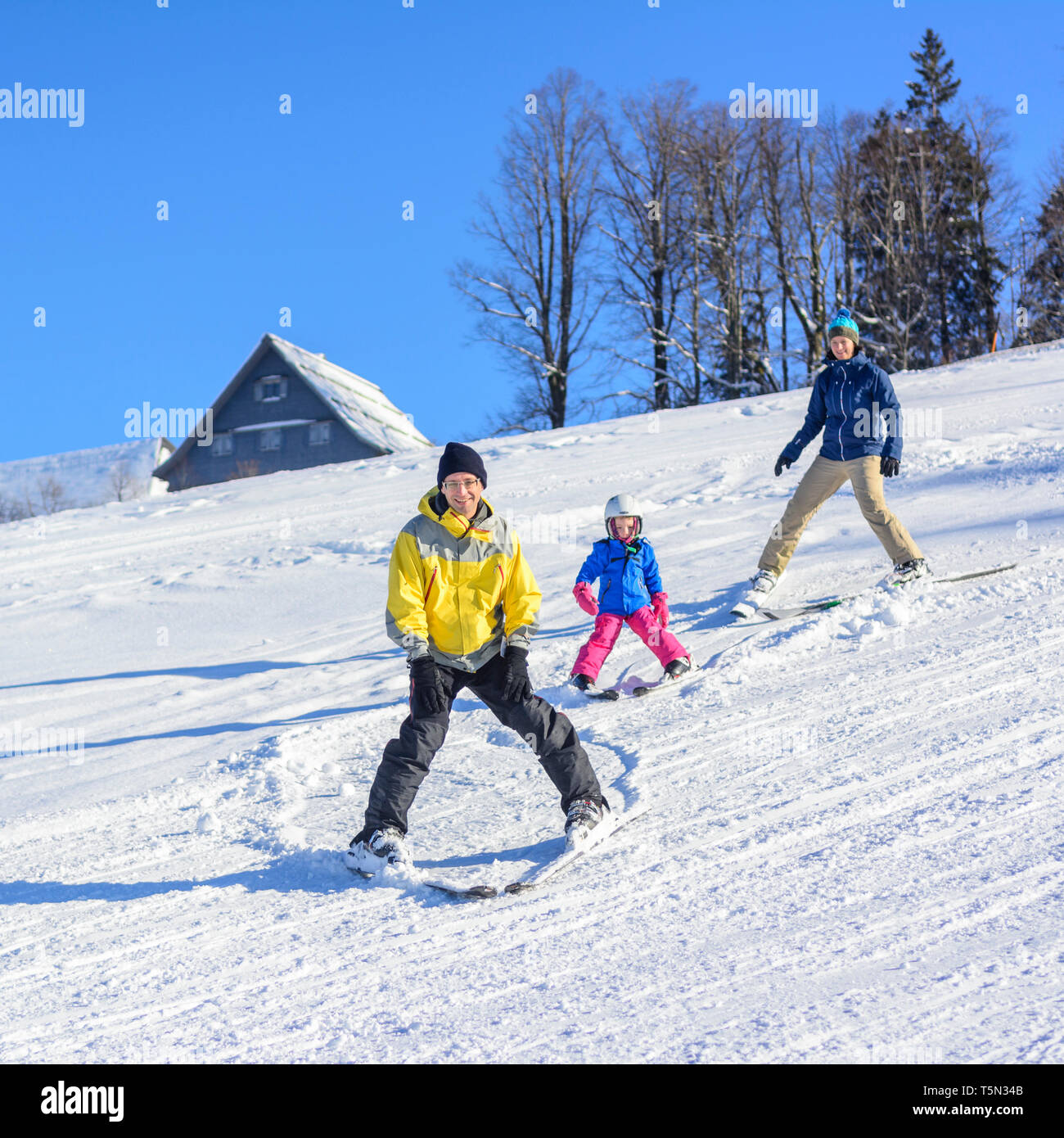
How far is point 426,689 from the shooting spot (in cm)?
396

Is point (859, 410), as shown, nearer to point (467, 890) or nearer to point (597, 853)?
point (597, 853)

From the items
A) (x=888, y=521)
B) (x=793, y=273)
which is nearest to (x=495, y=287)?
(x=793, y=273)

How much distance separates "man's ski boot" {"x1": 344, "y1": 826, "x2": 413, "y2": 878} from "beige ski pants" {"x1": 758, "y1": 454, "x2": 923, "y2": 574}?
14.3 ft

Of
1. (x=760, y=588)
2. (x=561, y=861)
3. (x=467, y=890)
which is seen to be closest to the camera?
(x=467, y=890)

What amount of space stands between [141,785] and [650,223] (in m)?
28.6

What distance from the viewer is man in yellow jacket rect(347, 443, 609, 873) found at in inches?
157

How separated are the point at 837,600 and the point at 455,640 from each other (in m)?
4.15

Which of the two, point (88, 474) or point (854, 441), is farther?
point (88, 474)

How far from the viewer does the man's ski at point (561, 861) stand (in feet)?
12.3

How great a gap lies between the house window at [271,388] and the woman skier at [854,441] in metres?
24.6

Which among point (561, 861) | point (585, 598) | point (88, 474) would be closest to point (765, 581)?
point (585, 598)

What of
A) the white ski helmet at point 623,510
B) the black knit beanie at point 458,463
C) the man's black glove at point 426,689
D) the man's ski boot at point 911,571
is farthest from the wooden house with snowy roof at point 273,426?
the man's black glove at point 426,689

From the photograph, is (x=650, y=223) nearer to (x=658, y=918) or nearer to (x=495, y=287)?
(x=495, y=287)

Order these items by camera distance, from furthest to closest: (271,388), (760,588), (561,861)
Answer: (271,388) → (760,588) → (561,861)
